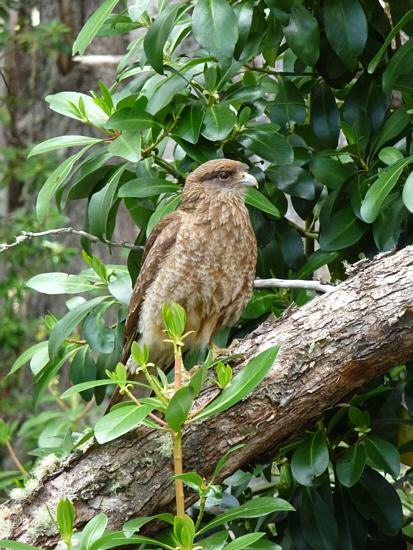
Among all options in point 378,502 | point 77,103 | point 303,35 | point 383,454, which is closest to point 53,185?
point 77,103

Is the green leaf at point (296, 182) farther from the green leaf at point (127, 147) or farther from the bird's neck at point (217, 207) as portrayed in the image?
the green leaf at point (127, 147)

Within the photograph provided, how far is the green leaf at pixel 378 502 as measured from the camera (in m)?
3.10

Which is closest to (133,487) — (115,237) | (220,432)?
(220,432)

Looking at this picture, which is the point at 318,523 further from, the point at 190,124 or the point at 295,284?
the point at 190,124

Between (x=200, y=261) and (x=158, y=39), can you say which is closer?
(x=158, y=39)

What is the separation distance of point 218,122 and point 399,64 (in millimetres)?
604

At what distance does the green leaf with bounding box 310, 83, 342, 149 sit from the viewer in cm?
333

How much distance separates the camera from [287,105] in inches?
131

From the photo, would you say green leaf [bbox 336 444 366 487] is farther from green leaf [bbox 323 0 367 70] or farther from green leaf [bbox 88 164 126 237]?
green leaf [bbox 323 0 367 70]

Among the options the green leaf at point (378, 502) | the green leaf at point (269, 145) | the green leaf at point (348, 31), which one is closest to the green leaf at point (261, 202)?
the green leaf at point (269, 145)

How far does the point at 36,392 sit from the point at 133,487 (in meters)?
0.95

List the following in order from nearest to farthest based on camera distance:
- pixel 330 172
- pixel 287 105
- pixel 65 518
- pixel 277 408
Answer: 1. pixel 65 518
2. pixel 277 408
3. pixel 330 172
4. pixel 287 105

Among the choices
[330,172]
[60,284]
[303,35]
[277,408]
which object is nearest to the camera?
[277,408]

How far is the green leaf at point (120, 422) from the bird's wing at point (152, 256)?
1238 millimetres
